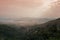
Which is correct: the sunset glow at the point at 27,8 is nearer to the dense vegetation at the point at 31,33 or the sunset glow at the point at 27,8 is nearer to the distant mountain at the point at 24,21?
the distant mountain at the point at 24,21

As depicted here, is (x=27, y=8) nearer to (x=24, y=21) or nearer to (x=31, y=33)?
(x=24, y=21)

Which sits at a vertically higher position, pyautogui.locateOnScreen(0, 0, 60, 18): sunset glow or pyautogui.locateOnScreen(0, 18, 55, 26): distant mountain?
pyautogui.locateOnScreen(0, 0, 60, 18): sunset glow

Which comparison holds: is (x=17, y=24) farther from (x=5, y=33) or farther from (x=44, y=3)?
(x=44, y=3)

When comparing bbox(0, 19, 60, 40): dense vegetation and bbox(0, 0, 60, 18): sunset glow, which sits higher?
bbox(0, 0, 60, 18): sunset glow

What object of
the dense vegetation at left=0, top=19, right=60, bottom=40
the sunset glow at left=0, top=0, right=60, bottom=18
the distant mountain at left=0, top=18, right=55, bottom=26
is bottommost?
the dense vegetation at left=0, top=19, right=60, bottom=40

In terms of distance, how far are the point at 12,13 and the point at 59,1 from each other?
46 centimetres

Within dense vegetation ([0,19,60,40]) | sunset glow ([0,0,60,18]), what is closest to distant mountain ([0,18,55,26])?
sunset glow ([0,0,60,18])

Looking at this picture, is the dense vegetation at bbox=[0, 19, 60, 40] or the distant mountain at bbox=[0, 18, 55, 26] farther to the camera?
the distant mountain at bbox=[0, 18, 55, 26]

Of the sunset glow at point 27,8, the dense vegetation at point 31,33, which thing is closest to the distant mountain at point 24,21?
the sunset glow at point 27,8

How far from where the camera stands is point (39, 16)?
1.13 meters

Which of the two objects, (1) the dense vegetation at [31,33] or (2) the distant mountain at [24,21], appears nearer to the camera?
(1) the dense vegetation at [31,33]

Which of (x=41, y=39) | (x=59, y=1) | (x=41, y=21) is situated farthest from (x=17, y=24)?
(x=59, y=1)

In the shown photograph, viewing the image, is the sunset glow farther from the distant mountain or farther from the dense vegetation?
the dense vegetation

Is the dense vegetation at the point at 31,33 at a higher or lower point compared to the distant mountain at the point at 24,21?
lower
